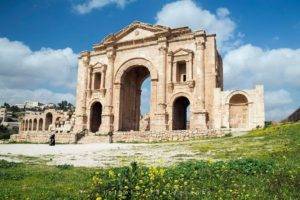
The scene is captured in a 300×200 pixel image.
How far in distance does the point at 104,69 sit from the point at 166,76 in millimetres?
9049

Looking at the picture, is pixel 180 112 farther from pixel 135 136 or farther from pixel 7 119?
pixel 7 119

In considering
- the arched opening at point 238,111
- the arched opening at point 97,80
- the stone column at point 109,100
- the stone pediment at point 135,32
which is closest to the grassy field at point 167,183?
the arched opening at point 238,111

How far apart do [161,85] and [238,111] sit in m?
8.97

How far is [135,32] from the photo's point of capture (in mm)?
42594

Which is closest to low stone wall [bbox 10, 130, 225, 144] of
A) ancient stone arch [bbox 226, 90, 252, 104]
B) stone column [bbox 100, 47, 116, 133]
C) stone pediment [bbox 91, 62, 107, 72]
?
stone column [bbox 100, 47, 116, 133]

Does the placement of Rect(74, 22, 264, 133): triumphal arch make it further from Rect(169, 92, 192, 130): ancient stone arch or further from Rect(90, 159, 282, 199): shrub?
Rect(90, 159, 282, 199): shrub

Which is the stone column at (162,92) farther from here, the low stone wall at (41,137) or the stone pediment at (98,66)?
the low stone wall at (41,137)

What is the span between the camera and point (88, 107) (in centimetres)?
4431

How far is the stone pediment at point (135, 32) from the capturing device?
40.8 m

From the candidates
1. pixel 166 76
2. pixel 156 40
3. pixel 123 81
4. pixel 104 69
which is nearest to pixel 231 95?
pixel 166 76

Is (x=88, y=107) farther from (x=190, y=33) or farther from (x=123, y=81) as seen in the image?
(x=190, y=33)

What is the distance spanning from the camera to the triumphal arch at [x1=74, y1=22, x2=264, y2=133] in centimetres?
3553

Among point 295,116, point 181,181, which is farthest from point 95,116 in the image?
point 181,181

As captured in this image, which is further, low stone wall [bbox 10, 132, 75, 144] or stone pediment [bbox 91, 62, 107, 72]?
stone pediment [bbox 91, 62, 107, 72]
